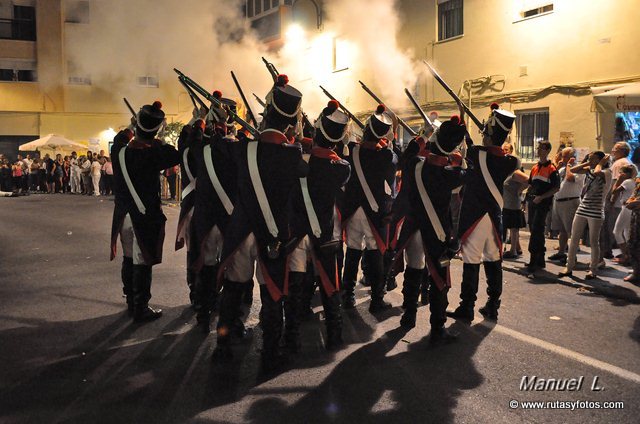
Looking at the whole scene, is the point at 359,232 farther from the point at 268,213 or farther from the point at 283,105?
the point at 283,105

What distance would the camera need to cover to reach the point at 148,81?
2775 cm

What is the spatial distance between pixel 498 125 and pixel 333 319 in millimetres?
2238

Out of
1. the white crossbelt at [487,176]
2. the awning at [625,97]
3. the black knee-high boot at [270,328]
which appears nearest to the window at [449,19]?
the awning at [625,97]

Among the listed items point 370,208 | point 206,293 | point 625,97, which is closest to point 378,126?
point 370,208

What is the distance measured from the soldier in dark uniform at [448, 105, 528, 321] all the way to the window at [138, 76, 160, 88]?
23.2m

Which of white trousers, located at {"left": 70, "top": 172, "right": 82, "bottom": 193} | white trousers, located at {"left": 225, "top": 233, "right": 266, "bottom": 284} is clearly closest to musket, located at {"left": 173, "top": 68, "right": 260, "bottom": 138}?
white trousers, located at {"left": 225, "top": 233, "right": 266, "bottom": 284}

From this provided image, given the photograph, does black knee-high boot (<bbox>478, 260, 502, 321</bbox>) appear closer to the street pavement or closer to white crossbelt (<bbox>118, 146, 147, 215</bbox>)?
the street pavement

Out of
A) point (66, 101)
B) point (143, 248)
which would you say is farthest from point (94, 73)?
point (143, 248)

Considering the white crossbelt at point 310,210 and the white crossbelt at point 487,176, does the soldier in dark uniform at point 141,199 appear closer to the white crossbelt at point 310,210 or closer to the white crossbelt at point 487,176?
the white crossbelt at point 310,210

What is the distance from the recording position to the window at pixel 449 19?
48.5 ft

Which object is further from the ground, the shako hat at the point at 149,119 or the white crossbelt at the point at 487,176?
the shako hat at the point at 149,119

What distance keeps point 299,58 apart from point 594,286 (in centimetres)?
1395

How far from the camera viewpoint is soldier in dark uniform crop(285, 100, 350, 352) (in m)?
4.41

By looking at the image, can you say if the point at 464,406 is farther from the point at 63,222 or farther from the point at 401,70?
the point at 401,70
